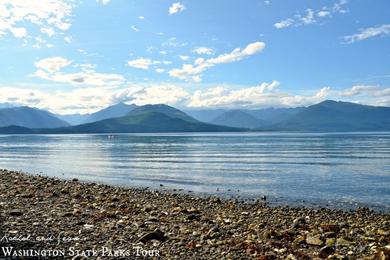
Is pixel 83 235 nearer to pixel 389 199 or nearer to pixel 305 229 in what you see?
pixel 305 229

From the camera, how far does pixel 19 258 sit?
39.1 ft

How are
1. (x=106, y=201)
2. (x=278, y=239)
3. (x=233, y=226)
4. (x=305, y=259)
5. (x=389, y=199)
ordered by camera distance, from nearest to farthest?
(x=305, y=259) → (x=278, y=239) → (x=233, y=226) → (x=106, y=201) → (x=389, y=199)

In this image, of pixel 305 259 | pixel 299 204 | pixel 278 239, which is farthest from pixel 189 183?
pixel 305 259

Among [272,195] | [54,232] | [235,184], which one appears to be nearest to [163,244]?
[54,232]

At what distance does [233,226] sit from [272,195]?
52.2ft

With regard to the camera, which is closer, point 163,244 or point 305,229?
point 163,244

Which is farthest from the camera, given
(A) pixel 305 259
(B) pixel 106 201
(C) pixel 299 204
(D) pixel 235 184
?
(D) pixel 235 184

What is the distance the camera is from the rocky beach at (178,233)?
13.9 meters

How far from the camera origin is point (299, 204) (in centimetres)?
3028

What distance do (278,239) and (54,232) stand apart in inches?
366

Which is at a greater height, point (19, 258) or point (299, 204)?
point (19, 258)

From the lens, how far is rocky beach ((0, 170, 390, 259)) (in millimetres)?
13875

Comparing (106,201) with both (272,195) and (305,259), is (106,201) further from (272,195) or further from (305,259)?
(305,259)

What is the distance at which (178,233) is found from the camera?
675 inches
